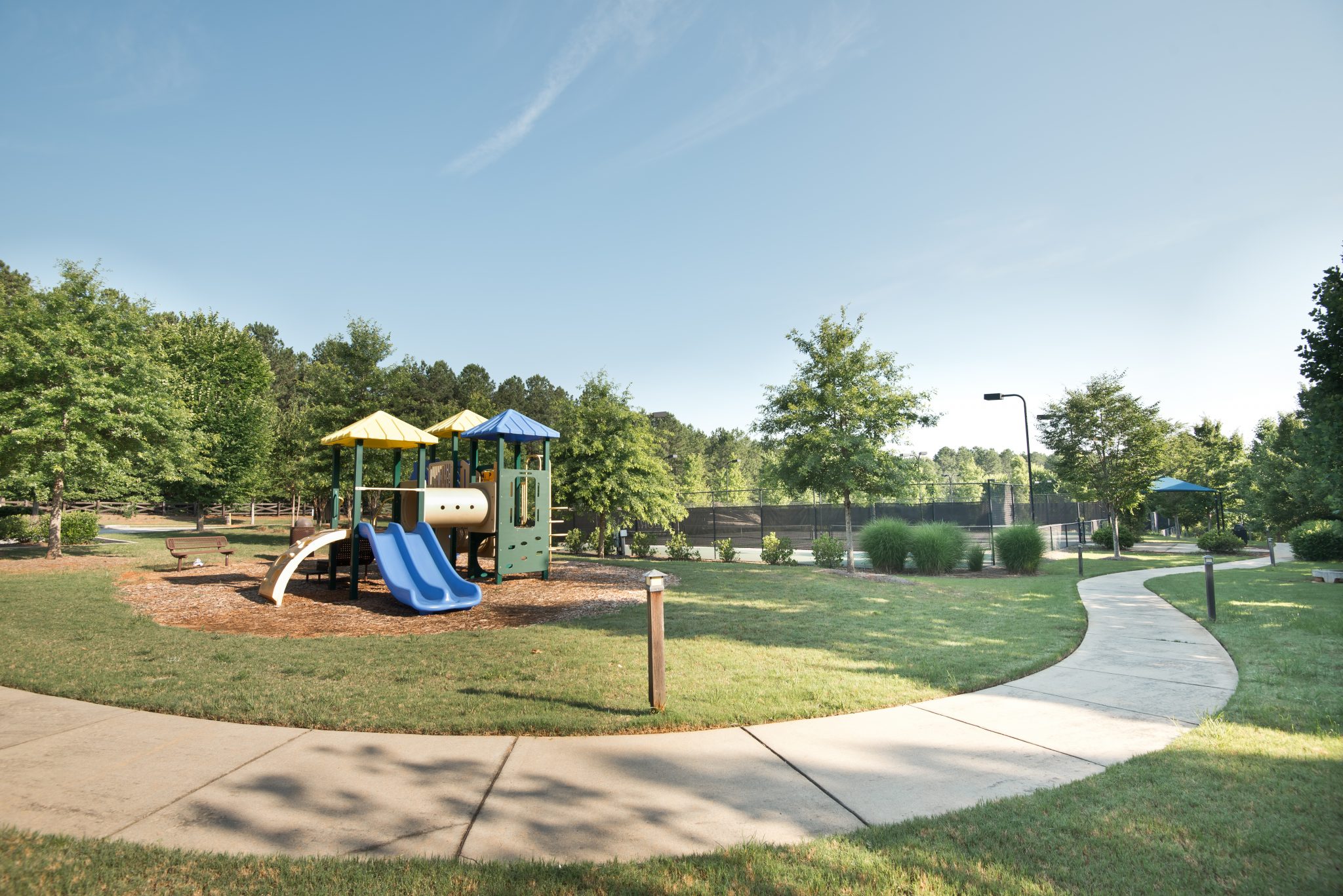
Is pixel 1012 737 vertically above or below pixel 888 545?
below

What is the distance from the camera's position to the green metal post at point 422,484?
11914 mm

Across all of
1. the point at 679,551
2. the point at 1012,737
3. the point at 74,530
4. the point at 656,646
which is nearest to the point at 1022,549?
the point at 679,551

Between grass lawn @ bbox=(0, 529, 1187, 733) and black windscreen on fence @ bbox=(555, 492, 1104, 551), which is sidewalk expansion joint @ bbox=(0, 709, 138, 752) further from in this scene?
black windscreen on fence @ bbox=(555, 492, 1104, 551)

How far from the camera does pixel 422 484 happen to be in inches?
508

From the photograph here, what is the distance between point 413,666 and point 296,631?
3137 millimetres

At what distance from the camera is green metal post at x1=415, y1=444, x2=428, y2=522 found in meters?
11.9

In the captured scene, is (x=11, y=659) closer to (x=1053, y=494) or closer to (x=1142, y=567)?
(x=1142, y=567)

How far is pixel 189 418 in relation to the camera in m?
19.0

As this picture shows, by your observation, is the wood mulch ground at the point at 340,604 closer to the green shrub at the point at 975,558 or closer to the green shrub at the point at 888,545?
the green shrub at the point at 888,545

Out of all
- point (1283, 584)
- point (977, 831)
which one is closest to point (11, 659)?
point (977, 831)

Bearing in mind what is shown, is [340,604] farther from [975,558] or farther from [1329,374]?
[1329,374]

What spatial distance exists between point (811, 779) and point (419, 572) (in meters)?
8.35

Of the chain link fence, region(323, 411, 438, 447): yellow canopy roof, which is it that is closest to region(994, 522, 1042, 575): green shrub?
the chain link fence

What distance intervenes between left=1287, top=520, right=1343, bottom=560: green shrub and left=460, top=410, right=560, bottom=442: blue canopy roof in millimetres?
20974
